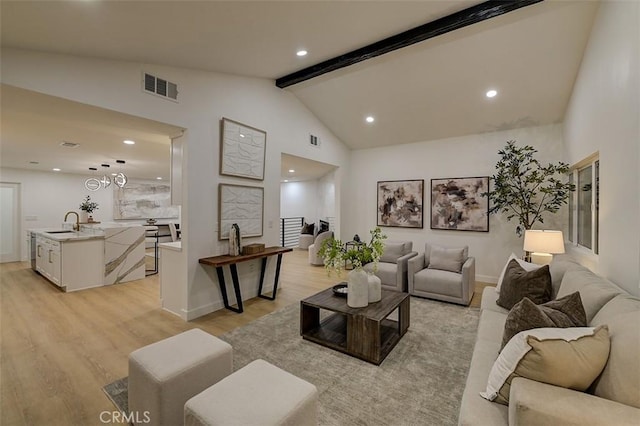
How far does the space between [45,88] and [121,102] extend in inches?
22.4

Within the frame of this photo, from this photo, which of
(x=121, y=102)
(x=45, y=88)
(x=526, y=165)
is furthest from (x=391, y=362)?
(x=526, y=165)

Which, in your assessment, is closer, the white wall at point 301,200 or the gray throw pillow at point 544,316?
the gray throw pillow at point 544,316

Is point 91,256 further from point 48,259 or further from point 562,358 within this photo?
point 562,358

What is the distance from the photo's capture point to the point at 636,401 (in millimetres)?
1076

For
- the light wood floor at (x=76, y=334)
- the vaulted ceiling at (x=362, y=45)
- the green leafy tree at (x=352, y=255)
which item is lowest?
the light wood floor at (x=76, y=334)

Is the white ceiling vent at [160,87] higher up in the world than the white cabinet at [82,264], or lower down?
higher up

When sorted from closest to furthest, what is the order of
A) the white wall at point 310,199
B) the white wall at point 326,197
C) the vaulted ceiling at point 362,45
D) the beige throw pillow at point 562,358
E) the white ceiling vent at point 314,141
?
the beige throw pillow at point 562,358
the vaulted ceiling at point 362,45
the white ceiling vent at point 314,141
the white wall at point 326,197
the white wall at point 310,199

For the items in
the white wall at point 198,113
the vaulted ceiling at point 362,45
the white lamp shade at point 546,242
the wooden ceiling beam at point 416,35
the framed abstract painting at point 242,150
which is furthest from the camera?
the framed abstract painting at point 242,150

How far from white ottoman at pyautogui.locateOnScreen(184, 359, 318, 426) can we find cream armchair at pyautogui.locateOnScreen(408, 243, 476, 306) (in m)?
3.21

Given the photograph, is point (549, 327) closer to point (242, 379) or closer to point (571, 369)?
point (571, 369)

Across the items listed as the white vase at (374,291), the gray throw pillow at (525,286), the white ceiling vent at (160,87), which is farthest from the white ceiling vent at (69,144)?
the gray throw pillow at (525,286)

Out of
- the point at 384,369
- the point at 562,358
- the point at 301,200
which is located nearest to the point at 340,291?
the point at 384,369

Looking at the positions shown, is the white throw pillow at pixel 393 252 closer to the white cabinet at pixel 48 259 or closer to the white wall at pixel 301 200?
the white wall at pixel 301 200

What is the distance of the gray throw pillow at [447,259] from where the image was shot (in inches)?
171
